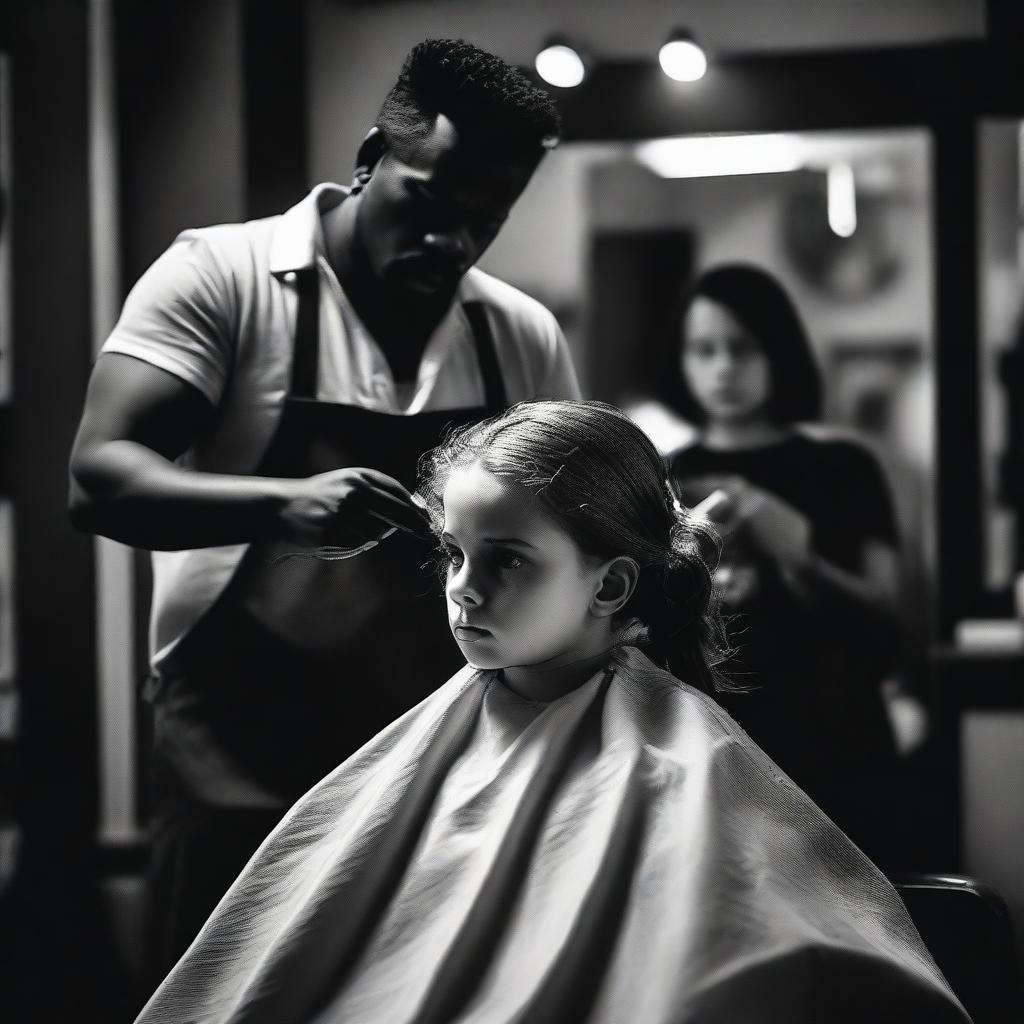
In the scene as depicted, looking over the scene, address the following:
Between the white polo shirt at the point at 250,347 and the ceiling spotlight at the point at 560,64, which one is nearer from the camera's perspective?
the white polo shirt at the point at 250,347

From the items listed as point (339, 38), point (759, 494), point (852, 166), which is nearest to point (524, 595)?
point (339, 38)

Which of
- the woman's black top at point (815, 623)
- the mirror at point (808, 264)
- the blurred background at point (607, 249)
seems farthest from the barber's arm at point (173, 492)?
the mirror at point (808, 264)

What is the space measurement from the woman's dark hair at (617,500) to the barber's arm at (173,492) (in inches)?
2.9

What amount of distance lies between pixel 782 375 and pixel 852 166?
46 centimetres

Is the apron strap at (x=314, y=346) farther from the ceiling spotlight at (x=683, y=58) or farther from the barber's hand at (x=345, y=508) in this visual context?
the ceiling spotlight at (x=683, y=58)

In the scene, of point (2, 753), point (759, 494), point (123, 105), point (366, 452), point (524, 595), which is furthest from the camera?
point (759, 494)

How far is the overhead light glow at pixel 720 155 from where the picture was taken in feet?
7.67

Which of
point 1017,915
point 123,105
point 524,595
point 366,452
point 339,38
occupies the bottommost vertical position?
point 1017,915

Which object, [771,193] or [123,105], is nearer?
[123,105]

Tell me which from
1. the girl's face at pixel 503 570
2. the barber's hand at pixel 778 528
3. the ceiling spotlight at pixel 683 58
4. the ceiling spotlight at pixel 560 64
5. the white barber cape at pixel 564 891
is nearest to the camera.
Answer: the white barber cape at pixel 564 891

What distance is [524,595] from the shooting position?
1082mm

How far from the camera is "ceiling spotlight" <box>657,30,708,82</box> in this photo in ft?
7.02

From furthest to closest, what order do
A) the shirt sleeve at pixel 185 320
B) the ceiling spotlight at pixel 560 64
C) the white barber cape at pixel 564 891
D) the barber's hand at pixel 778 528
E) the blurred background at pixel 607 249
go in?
the barber's hand at pixel 778 528
the ceiling spotlight at pixel 560 64
the blurred background at pixel 607 249
the shirt sleeve at pixel 185 320
the white barber cape at pixel 564 891

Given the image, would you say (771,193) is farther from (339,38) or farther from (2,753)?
(2,753)
